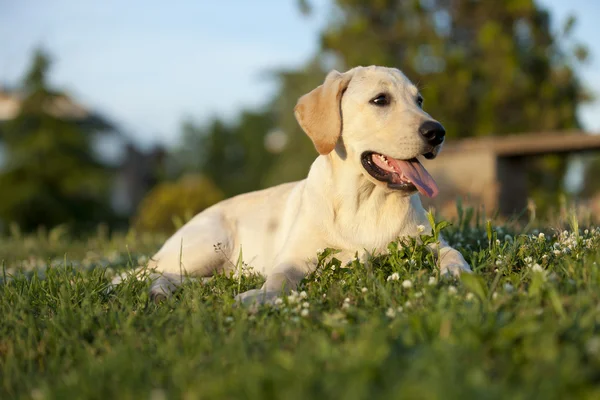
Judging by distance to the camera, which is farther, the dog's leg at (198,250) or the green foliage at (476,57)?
the green foliage at (476,57)

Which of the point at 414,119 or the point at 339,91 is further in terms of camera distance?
the point at 339,91

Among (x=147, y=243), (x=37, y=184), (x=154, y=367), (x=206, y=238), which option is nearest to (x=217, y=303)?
(x=154, y=367)

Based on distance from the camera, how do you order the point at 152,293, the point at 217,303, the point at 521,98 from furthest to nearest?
the point at 521,98 → the point at 152,293 → the point at 217,303

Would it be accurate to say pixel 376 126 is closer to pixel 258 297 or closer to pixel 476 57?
pixel 258 297

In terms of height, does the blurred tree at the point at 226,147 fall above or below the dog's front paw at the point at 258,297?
below

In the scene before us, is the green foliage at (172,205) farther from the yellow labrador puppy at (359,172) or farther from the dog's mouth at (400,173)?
the dog's mouth at (400,173)

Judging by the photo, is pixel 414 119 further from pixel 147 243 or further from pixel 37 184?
pixel 37 184

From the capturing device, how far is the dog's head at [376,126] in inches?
149

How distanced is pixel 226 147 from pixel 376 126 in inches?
1708

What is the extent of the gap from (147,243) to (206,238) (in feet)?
9.97

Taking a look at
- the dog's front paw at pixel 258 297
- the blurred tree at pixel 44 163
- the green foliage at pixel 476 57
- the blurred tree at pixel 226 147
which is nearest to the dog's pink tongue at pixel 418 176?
the dog's front paw at pixel 258 297

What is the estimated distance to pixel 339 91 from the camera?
415cm

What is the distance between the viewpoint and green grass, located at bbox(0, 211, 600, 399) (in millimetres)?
1753

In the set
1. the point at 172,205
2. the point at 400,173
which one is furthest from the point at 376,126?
the point at 172,205
